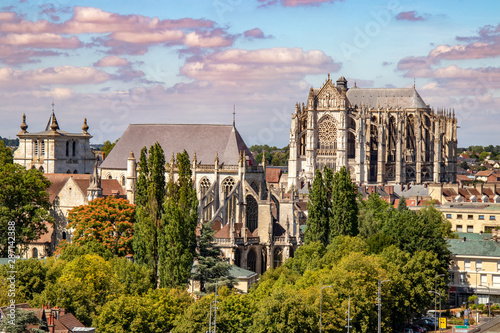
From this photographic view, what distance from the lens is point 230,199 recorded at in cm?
10350

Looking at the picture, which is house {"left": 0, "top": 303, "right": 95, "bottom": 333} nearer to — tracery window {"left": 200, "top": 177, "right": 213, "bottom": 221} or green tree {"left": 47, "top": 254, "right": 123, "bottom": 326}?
green tree {"left": 47, "top": 254, "right": 123, "bottom": 326}

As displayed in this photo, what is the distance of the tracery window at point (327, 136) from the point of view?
178875 mm

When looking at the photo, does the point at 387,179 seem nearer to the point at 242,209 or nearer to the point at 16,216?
the point at 242,209

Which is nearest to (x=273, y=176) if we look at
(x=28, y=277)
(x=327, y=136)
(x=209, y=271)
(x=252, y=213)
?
(x=327, y=136)

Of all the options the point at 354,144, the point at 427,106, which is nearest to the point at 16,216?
the point at 354,144

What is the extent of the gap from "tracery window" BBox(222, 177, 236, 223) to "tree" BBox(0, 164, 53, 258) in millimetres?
18362

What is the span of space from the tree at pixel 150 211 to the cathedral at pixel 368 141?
3604 inches

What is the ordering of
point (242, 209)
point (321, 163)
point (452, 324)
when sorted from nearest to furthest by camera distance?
point (452, 324)
point (242, 209)
point (321, 163)

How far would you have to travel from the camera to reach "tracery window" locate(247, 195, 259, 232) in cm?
10362

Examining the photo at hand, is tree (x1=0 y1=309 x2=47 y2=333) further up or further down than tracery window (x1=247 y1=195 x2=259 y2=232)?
further down

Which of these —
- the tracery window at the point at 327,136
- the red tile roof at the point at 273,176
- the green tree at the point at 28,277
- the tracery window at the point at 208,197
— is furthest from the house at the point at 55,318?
the red tile roof at the point at 273,176

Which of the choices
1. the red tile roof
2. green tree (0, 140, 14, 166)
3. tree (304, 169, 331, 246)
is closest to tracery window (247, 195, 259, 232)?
tree (304, 169, 331, 246)

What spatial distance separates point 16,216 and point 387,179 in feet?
319

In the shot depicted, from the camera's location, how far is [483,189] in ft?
554
